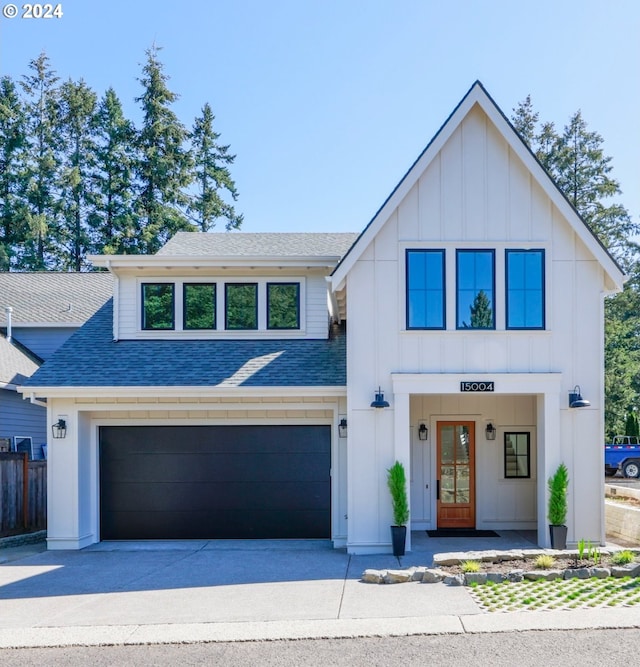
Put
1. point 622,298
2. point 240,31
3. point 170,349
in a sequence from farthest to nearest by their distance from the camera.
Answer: point 622,298 < point 240,31 < point 170,349

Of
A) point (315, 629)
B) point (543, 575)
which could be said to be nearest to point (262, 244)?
point (543, 575)

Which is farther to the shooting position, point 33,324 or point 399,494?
point 33,324

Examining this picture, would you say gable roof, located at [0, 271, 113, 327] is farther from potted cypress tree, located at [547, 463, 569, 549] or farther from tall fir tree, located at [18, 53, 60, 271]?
potted cypress tree, located at [547, 463, 569, 549]

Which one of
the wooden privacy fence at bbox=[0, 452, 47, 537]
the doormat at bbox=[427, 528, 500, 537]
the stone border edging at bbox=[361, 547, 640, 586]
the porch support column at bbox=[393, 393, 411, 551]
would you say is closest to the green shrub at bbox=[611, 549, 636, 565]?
the stone border edging at bbox=[361, 547, 640, 586]

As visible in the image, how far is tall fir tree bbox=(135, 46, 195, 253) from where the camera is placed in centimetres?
3466

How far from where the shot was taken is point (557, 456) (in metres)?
10.8

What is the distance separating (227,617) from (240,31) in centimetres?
1221

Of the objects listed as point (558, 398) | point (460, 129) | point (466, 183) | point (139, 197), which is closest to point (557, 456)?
point (558, 398)

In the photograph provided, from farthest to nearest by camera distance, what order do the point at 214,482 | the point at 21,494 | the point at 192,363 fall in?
the point at 21,494 < the point at 192,363 < the point at 214,482

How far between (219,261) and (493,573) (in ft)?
25.4

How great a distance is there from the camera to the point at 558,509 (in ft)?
34.5

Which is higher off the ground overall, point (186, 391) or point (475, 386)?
point (475, 386)

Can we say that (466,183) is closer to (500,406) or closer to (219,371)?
(500,406)

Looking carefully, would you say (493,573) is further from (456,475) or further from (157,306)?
(157,306)
